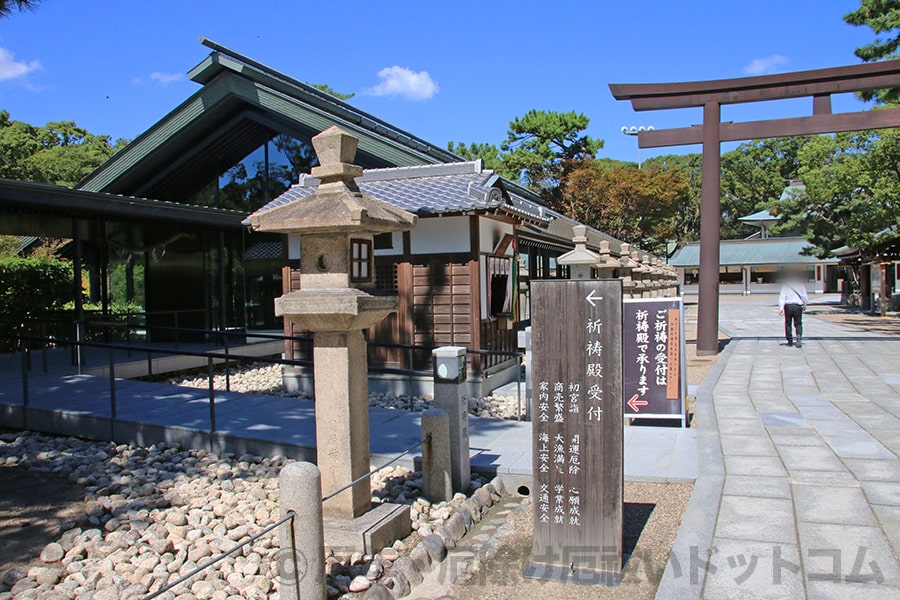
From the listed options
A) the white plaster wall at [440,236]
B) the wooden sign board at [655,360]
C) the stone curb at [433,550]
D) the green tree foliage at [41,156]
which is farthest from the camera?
the green tree foliage at [41,156]

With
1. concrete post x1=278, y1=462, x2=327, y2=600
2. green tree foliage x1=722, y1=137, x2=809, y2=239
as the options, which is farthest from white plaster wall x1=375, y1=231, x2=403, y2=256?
green tree foliage x1=722, y1=137, x2=809, y2=239

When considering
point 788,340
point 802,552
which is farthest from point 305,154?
point 802,552

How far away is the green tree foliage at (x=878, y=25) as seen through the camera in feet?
55.9

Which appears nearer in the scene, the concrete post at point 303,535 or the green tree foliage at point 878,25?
the concrete post at point 303,535

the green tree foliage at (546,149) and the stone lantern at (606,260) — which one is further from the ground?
the green tree foliage at (546,149)

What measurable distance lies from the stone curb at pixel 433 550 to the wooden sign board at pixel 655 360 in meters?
2.82

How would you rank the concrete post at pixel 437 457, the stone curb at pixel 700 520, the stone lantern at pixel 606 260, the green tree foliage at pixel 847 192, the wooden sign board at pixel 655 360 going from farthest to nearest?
1. the green tree foliage at pixel 847 192
2. the stone lantern at pixel 606 260
3. the wooden sign board at pixel 655 360
4. the concrete post at pixel 437 457
5. the stone curb at pixel 700 520

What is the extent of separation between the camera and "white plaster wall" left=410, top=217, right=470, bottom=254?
11.0m

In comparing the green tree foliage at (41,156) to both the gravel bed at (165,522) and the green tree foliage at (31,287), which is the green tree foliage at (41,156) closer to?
the green tree foliage at (31,287)

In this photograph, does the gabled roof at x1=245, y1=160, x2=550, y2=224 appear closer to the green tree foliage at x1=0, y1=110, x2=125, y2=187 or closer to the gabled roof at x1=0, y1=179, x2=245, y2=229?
the gabled roof at x1=0, y1=179, x2=245, y2=229

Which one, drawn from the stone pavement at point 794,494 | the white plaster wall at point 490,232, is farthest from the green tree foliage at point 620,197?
the stone pavement at point 794,494

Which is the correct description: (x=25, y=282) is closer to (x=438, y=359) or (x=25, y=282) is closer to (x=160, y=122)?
(x=160, y=122)

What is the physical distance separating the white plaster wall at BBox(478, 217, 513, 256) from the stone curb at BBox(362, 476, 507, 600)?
601 centimetres

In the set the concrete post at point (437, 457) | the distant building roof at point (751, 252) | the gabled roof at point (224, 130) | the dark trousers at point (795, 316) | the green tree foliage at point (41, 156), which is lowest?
the concrete post at point (437, 457)
